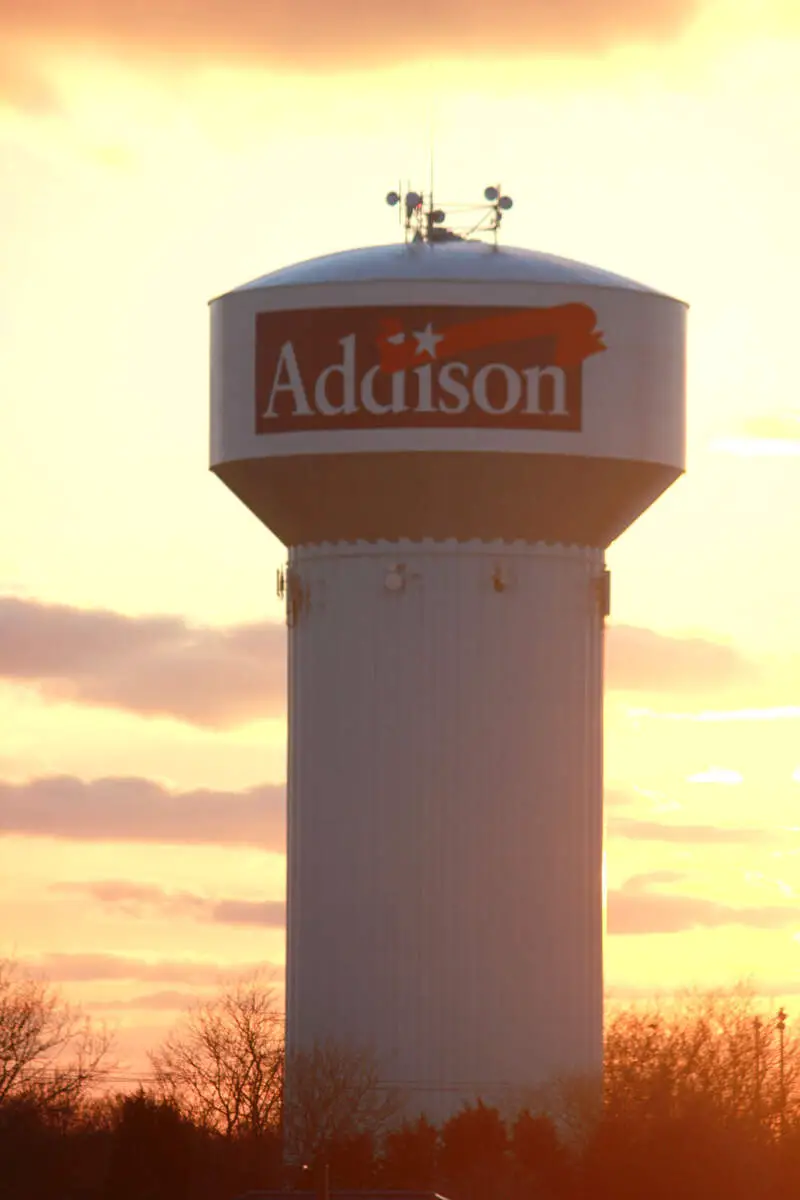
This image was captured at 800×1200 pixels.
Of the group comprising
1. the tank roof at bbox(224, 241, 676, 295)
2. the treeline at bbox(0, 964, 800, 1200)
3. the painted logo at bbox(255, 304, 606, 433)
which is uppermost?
the tank roof at bbox(224, 241, 676, 295)

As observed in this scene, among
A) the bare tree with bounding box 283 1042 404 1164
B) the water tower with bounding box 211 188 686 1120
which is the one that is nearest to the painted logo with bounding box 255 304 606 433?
the water tower with bounding box 211 188 686 1120

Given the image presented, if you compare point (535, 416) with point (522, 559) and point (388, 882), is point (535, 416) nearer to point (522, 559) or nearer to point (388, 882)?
point (522, 559)

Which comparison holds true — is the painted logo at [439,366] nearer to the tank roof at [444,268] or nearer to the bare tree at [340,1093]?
the tank roof at [444,268]

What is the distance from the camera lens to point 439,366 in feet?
209

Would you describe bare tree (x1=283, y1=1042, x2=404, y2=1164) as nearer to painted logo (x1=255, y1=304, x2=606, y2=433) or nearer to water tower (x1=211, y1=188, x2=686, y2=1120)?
water tower (x1=211, y1=188, x2=686, y2=1120)

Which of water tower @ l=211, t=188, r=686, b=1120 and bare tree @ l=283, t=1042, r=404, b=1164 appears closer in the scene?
water tower @ l=211, t=188, r=686, b=1120

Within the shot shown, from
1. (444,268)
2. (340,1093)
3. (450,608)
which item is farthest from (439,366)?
(340,1093)

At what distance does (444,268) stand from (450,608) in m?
6.38

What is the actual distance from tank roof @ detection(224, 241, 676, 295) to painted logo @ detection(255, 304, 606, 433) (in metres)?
0.64

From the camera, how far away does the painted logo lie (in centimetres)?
6384

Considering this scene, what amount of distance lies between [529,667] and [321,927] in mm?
6347

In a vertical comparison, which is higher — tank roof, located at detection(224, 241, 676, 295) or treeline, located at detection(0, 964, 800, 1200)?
tank roof, located at detection(224, 241, 676, 295)

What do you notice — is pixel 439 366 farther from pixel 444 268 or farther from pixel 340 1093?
pixel 340 1093

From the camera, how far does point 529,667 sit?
65312 millimetres
